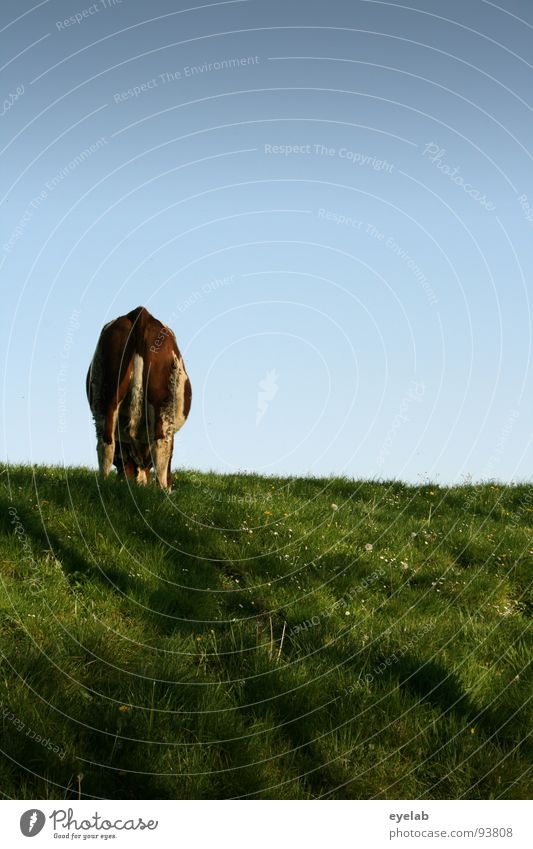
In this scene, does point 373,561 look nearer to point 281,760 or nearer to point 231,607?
point 231,607

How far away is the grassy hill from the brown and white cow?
2.87 feet

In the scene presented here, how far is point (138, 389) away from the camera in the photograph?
39.4ft

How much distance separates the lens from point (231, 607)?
879 cm

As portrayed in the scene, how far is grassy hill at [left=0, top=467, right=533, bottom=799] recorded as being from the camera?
6.30 m

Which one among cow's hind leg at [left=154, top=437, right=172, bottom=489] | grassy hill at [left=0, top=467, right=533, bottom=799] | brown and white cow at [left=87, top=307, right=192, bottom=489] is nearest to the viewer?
grassy hill at [left=0, top=467, right=533, bottom=799]

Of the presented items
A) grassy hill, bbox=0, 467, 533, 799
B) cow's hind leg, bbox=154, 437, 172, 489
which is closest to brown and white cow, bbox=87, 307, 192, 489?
cow's hind leg, bbox=154, 437, 172, 489

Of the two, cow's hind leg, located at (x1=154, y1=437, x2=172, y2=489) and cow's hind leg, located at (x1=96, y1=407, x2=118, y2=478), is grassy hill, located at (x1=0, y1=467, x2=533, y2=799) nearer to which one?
cow's hind leg, located at (x1=96, y1=407, x2=118, y2=478)

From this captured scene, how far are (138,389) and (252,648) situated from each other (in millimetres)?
5092

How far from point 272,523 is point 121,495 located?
183 centimetres

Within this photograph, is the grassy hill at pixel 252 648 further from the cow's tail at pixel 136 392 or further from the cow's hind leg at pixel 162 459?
the cow's tail at pixel 136 392

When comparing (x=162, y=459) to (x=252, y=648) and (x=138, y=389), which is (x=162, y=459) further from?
(x=252, y=648)

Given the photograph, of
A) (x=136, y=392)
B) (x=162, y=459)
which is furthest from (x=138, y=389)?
(x=162, y=459)
